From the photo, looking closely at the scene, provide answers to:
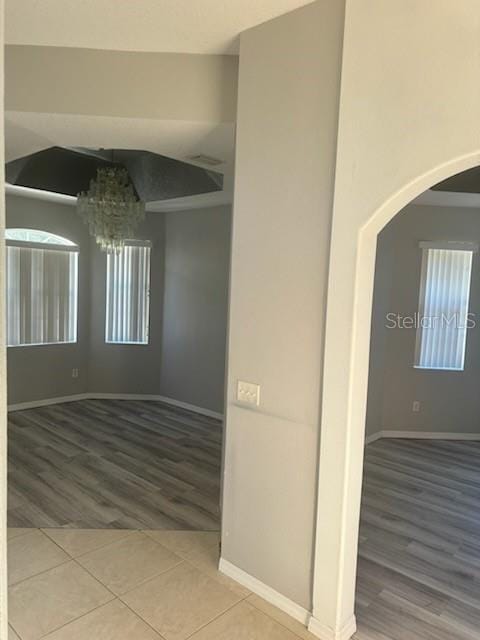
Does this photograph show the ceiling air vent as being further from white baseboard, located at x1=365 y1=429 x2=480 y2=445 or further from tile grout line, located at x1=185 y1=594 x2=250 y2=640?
white baseboard, located at x1=365 y1=429 x2=480 y2=445

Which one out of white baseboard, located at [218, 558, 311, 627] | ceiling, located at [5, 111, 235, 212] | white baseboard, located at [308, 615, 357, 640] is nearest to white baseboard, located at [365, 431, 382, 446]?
white baseboard, located at [218, 558, 311, 627]

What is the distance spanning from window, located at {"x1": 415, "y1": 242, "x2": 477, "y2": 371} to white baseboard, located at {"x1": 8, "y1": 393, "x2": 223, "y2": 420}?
2.73 meters

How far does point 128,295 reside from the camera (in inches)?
250

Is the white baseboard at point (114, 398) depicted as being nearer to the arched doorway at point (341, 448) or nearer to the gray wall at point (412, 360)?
the gray wall at point (412, 360)

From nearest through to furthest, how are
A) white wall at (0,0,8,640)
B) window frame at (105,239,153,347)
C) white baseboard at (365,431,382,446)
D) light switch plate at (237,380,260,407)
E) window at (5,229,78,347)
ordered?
white wall at (0,0,8,640) → light switch plate at (237,380,260,407) → white baseboard at (365,431,382,446) → window at (5,229,78,347) → window frame at (105,239,153,347)

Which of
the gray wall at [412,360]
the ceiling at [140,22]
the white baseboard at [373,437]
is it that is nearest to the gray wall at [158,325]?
the white baseboard at [373,437]

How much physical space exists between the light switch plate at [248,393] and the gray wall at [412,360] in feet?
9.67

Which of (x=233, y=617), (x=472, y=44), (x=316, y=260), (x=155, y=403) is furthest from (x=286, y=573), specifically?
(x=155, y=403)

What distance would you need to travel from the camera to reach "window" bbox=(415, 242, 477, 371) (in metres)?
5.14

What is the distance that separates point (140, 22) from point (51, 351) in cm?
469

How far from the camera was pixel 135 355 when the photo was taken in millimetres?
6398

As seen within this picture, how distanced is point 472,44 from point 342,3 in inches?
26.0

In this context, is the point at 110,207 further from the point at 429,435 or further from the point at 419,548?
the point at 429,435

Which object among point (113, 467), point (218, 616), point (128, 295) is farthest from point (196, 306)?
point (218, 616)
